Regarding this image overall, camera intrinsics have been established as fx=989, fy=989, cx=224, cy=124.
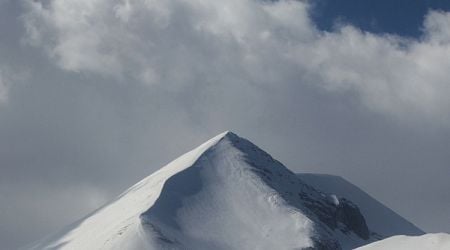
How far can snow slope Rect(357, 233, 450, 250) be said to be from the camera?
14700 centimetres

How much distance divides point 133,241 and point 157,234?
5.66m

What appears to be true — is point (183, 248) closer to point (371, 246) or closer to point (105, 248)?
point (105, 248)

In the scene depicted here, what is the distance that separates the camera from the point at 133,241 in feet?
641

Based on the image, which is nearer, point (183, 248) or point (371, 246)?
point (371, 246)

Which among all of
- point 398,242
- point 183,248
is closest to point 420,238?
point 398,242

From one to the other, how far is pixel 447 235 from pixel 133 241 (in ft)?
228

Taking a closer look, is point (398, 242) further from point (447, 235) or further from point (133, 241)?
point (133, 241)

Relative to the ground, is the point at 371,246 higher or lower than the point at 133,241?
lower

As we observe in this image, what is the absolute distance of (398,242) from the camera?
508 feet

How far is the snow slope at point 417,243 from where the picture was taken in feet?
482

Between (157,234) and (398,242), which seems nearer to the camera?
(398,242)

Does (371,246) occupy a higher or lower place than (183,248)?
lower

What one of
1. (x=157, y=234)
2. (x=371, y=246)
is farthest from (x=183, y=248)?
(x=371, y=246)

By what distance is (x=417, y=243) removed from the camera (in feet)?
499
